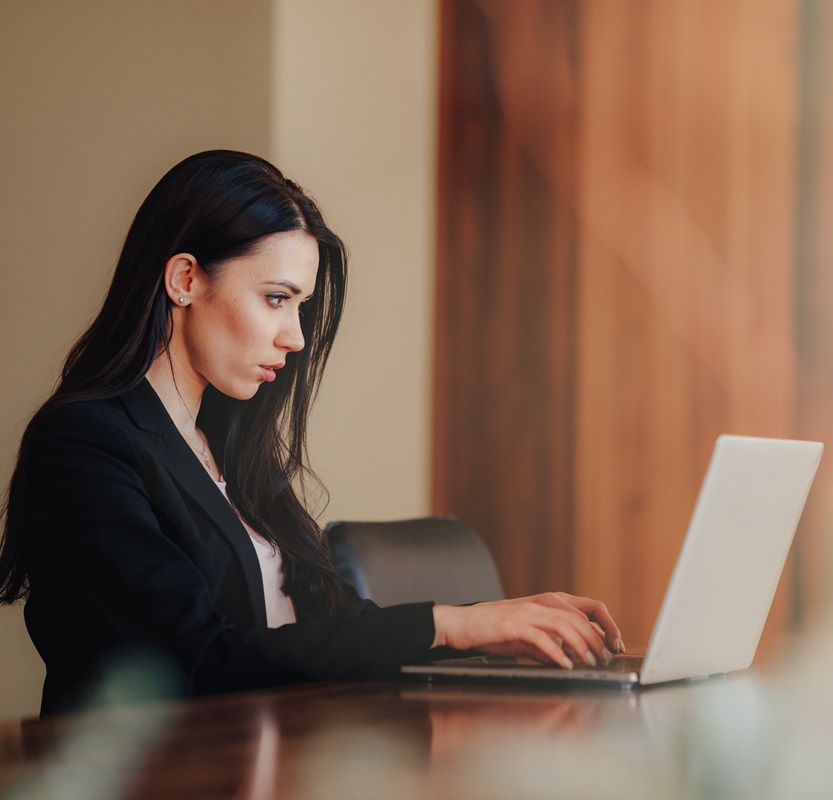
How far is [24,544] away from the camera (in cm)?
161

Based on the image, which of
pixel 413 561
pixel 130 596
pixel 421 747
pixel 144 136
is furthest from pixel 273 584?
pixel 144 136

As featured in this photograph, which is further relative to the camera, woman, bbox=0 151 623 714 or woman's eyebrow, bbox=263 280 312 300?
woman's eyebrow, bbox=263 280 312 300

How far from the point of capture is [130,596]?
142 centimetres

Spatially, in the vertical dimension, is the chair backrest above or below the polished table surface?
below

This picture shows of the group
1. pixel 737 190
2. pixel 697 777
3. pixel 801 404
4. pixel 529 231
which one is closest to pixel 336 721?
pixel 697 777

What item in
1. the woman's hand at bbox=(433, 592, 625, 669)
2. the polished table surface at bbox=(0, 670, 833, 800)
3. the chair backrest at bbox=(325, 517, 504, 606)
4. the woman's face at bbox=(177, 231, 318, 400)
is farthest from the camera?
the chair backrest at bbox=(325, 517, 504, 606)

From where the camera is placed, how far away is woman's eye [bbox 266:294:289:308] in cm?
182

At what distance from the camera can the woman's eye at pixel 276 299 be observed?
1.82 meters

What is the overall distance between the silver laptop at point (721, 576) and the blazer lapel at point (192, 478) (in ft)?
1.33

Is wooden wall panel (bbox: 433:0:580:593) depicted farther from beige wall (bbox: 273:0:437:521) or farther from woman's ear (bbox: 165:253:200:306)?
woman's ear (bbox: 165:253:200:306)

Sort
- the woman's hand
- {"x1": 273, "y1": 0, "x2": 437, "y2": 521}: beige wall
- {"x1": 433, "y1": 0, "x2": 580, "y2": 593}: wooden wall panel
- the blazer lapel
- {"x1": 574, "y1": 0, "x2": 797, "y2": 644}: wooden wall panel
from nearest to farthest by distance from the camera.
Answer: the woman's hand
the blazer lapel
{"x1": 574, "y1": 0, "x2": 797, "y2": 644}: wooden wall panel
{"x1": 273, "y1": 0, "x2": 437, "y2": 521}: beige wall
{"x1": 433, "y1": 0, "x2": 580, "y2": 593}: wooden wall panel

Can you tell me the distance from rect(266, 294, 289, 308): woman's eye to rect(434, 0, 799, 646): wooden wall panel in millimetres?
1755

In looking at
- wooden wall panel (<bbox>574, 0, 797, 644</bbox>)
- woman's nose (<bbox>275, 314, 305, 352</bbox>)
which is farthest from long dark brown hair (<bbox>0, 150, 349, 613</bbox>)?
wooden wall panel (<bbox>574, 0, 797, 644</bbox>)

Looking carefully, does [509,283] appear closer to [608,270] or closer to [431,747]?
[608,270]
